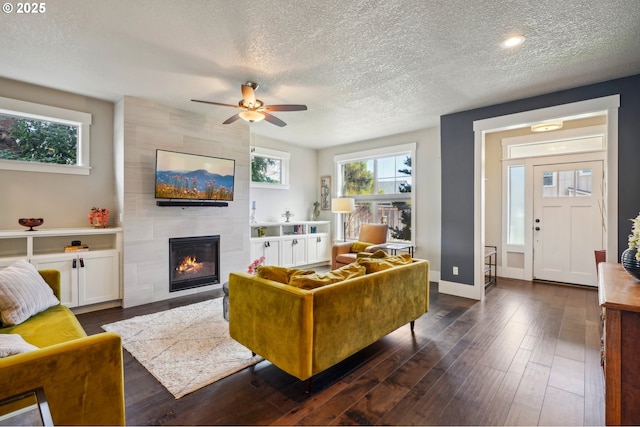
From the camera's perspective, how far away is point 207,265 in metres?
4.67

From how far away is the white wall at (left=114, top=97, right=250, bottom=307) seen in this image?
386 cm

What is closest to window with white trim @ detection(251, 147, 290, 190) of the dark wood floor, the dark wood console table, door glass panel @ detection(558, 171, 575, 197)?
the dark wood floor

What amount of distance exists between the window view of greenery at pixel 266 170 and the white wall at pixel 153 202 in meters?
1.10

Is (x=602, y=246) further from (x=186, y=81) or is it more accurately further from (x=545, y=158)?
(x=186, y=81)

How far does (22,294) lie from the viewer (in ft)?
6.86

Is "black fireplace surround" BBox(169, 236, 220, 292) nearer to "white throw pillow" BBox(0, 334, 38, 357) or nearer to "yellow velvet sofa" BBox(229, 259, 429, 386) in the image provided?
"yellow velvet sofa" BBox(229, 259, 429, 386)

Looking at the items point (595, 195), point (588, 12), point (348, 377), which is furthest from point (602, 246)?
point (348, 377)

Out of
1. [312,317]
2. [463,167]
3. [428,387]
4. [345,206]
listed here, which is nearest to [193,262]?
[345,206]

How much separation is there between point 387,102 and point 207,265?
3643mm

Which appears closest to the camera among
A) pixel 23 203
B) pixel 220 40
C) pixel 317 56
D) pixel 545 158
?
pixel 220 40

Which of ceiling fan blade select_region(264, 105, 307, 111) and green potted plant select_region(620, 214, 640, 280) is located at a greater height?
ceiling fan blade select_region(264, 105, 307, 111)

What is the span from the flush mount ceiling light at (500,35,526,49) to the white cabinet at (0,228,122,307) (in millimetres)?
4715

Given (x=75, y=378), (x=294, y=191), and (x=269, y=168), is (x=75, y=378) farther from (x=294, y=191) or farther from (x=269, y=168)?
(x=294, y=191)

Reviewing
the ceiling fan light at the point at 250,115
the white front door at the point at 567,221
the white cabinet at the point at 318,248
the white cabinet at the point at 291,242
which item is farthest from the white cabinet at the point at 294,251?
the white front door at the point at 567,221
